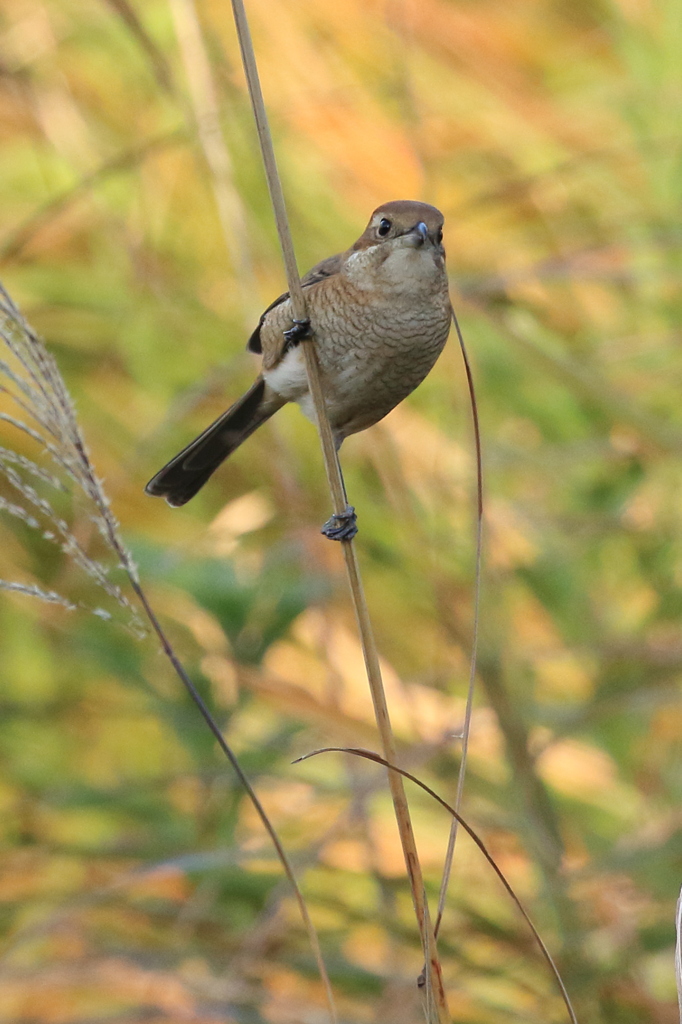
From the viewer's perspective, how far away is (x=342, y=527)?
166 cm

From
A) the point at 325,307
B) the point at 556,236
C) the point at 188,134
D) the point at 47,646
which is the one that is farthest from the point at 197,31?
the point at 47,646

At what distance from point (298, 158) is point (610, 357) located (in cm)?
96

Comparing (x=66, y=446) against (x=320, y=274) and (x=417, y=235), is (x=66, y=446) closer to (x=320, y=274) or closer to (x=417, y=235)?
(x=417, y=235)

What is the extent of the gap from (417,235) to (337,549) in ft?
2.97

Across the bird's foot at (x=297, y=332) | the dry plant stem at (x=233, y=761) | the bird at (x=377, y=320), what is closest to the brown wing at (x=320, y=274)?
the bird at (x=377, y=320)

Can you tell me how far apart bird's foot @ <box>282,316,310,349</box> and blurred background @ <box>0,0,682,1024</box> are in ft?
1.21

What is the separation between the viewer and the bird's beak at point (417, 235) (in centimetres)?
176

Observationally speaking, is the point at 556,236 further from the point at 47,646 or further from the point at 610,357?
the point at 47,646

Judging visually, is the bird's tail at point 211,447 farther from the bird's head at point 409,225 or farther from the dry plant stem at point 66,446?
the dry plant stem at point 66,446

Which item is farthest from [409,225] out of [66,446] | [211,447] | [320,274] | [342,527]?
[66,446]

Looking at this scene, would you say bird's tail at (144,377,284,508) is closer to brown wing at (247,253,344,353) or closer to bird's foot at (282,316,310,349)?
brown wing at (247,253,344,353)

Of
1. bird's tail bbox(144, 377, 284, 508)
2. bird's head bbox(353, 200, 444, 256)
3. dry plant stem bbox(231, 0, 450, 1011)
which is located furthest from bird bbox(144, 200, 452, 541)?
dry plant stem bbox(231, 0, 450, 1011)

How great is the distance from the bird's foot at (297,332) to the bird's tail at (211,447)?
27 centimetres

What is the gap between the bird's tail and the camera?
6.88 feet
